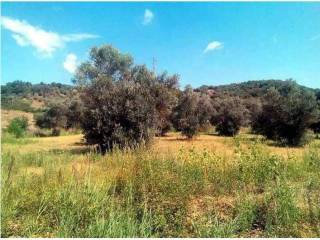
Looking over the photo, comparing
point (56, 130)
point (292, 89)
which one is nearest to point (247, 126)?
point (292, 89)

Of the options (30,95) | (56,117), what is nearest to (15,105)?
(30,95)

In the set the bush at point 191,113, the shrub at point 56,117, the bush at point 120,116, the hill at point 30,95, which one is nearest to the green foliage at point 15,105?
the hill at point 30,95

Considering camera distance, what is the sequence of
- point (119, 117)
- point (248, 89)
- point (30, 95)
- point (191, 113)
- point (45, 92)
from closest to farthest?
point (119, 117)
point (191, 113)
point (248, 89)
point (30, 95)
point (45, 92)

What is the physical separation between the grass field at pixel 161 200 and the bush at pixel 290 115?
637 inches

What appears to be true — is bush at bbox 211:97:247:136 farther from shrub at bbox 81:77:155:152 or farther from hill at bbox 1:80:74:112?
hill at bbox 1:80:74:112

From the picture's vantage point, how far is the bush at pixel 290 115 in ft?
75.5

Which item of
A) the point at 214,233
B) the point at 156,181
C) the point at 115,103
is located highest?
the point at 115,103

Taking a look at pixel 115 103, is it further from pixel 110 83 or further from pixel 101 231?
pixel 101 231

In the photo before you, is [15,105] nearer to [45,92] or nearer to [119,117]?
[45,92]

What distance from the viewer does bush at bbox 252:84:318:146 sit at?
2300 cm

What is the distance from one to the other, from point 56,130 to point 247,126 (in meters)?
18.9

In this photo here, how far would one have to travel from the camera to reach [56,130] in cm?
4156

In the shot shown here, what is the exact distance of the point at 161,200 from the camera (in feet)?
19.6

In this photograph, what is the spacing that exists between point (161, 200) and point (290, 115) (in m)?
18.9
